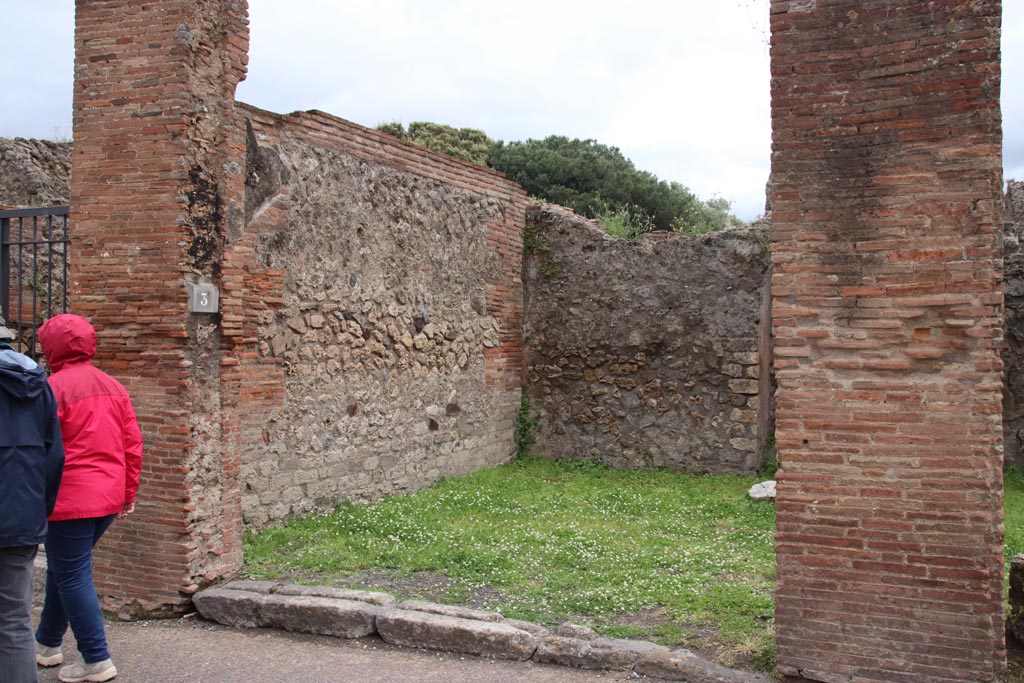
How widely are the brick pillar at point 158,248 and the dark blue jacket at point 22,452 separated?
62.5 inches

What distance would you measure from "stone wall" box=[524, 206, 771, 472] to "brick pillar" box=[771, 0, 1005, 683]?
5.43 metres

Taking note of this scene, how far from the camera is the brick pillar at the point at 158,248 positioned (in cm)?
529

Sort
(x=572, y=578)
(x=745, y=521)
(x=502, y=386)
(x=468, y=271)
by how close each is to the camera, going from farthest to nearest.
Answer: (x=502, y=386)
(x=468, y=271)
(x=745, y=521)
(x=572, y=578)

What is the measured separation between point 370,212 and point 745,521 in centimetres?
447

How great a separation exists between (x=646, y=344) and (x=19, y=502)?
7.52 m

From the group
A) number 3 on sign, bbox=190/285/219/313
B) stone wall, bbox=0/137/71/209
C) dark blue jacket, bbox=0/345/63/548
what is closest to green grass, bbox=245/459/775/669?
number 3 on sign, bbox=190/285/219/313

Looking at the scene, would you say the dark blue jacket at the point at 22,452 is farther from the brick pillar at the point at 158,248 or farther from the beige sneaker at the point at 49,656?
the brick pillar at the point at 158,248

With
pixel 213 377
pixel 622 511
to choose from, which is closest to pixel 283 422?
pixel 213 377

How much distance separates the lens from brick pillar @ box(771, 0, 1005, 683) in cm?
391

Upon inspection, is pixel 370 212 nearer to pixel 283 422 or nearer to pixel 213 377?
pixel 283 422

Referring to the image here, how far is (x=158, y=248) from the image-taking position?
17.3 ft

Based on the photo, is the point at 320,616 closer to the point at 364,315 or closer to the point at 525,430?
the point at 364,315

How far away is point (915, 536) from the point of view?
3.98m

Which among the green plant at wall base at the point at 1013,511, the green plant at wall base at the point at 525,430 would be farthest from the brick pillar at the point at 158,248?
the green plant at wall base at the point at 525,430
